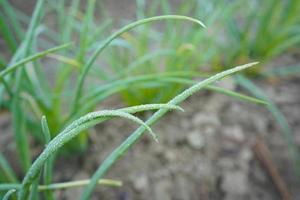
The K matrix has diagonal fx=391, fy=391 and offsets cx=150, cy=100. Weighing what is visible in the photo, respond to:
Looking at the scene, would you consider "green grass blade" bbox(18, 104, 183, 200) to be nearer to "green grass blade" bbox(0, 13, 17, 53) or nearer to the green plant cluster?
the green plant cluster

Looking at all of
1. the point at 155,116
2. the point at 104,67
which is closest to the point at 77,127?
the point at 155,116

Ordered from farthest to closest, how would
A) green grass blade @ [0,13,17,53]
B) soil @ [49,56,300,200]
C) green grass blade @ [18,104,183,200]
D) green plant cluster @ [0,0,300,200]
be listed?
soil @ [49,56,300,200] → green grass blade @ [0,13,17,53] → green plant cluster @ [0,0,300,200] → green grass blade @ [18,104,183,200]

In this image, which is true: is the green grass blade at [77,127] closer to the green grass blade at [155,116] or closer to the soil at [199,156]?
the green grass blade at [155,116]

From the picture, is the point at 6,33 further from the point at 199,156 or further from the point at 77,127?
the point at 199,156

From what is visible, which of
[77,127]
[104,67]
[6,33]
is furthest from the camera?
[104,67]

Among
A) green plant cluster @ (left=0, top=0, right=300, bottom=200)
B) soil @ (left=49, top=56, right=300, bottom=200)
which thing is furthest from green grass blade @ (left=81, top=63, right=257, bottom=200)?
soil @ (left=49, top=56, right=300, bottom=200)

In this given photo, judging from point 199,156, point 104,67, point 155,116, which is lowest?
point 199,156

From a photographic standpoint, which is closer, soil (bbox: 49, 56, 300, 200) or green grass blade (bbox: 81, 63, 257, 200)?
green grass blade (bbox: 81, 63, 257, 200)

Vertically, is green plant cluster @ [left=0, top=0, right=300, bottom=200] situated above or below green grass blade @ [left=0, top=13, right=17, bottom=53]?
below

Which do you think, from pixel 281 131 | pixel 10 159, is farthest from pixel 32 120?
pixel 281 131

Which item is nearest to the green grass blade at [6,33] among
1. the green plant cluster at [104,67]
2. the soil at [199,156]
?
the green plant cluster at [104,67]

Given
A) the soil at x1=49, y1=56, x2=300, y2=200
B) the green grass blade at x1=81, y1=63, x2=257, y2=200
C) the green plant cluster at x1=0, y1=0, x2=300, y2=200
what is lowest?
the soil at x1=49, y1=56, x2=300, y2=200
